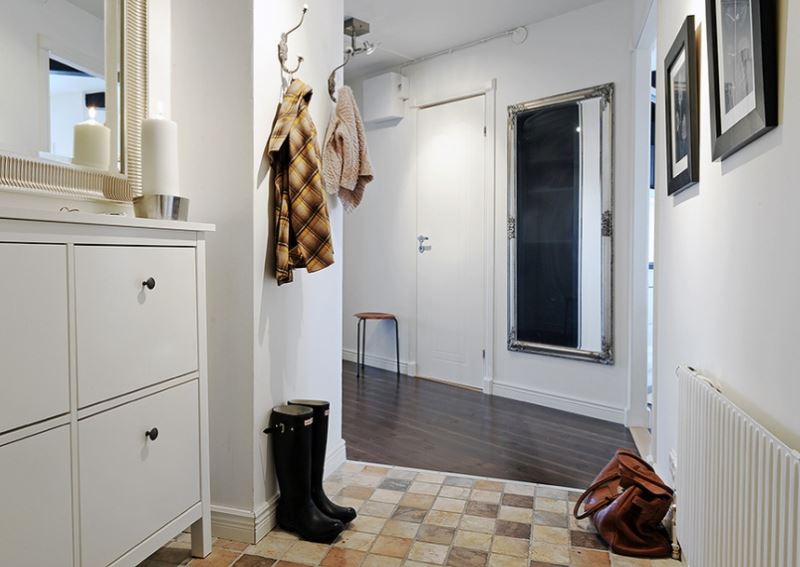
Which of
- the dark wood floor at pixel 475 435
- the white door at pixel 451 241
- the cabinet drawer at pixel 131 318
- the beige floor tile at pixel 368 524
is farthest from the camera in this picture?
the white door at pixel 451 241

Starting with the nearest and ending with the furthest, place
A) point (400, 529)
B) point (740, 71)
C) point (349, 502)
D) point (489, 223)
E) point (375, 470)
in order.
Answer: point (740, 71) → point (400, 529) → point (349, 502) → point (375, 470) → point (489, 223)

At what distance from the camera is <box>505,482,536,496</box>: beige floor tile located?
228 centimetres

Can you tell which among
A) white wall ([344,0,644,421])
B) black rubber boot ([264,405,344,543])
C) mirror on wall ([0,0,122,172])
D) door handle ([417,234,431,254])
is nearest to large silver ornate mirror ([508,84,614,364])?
white wall ([344,0,644,421])

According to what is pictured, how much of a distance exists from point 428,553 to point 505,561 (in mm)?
251

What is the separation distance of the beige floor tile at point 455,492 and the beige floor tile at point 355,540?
445 mm

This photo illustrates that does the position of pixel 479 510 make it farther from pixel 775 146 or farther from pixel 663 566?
pixel 775 146

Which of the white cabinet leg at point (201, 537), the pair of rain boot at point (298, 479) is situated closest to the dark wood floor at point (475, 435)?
the pair of rain boot at point (298, 479)

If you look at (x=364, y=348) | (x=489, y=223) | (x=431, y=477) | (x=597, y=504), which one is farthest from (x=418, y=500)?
(x=364, y=348)

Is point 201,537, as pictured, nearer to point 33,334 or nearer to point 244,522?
point 244,522

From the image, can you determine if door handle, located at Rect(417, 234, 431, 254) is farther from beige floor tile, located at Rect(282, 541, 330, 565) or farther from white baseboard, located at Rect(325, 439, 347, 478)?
beige floor tile, located at Rect(282, 541, 330, 565)

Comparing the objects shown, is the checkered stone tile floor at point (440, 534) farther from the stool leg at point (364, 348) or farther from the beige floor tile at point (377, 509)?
the stool leg at point (364, 348)

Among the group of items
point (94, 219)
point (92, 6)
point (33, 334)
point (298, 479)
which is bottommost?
point (298, 479)

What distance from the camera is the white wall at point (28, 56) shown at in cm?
141

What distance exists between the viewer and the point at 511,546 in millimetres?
1848
